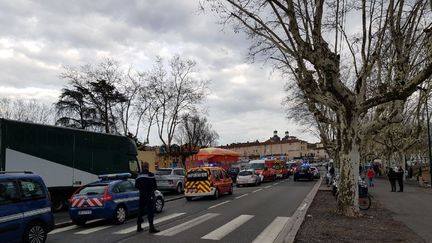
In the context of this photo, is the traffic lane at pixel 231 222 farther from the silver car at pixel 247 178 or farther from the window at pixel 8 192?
the silver car at pixel 247 178

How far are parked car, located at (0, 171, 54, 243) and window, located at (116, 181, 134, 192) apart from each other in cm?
453

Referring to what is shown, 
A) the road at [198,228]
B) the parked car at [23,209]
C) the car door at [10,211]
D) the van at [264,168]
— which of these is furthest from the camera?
the van at [264,168]

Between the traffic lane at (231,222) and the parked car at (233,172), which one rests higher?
the parked car at (233,172)

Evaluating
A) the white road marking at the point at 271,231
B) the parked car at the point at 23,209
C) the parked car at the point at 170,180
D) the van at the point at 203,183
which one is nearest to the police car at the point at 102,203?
the parked car at the point at 23,209

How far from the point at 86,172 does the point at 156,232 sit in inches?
340

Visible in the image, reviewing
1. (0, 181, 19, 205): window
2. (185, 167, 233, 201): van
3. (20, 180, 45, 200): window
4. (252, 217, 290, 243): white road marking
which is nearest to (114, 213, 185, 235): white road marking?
(20, 180, 45, 200): window

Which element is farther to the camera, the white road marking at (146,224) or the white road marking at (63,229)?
the white road marking at (63,229)

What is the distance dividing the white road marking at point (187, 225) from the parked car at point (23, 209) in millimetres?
3132

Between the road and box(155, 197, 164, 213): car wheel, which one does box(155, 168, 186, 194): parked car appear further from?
box(155, 197, 164, 213): car wheel

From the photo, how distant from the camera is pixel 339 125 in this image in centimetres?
1698

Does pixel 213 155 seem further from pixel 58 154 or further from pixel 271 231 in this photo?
pixel 271 231

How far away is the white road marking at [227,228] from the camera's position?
477 inches

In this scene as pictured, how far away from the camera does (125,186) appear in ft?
52.2

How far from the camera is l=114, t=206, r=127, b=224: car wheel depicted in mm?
14781
